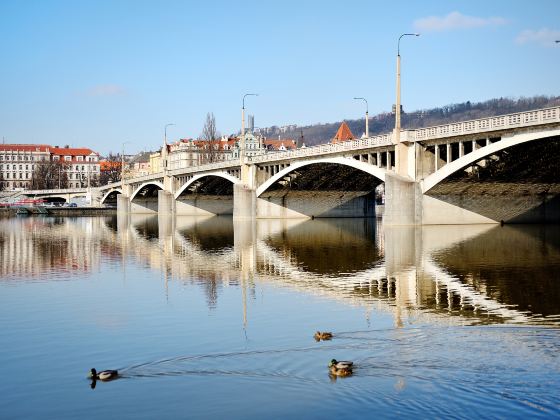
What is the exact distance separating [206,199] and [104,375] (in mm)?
96657

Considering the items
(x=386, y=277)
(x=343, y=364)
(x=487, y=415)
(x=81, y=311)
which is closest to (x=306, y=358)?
(x=343, y=364)

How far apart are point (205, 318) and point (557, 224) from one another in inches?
1976

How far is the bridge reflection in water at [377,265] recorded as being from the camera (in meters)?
20.3

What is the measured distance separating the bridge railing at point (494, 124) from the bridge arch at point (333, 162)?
4.81 m

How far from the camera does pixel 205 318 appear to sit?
1873cm

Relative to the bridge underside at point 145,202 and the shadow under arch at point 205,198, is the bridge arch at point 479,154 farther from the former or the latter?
the bridge underside at point 145,202

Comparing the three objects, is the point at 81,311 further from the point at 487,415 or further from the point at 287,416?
the point at 487,415

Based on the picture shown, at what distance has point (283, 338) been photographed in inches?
632

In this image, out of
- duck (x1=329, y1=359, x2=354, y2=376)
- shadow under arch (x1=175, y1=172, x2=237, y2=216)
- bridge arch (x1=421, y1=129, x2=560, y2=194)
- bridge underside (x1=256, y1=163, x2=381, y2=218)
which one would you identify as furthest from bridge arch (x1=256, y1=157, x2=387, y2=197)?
duck (x1=329, y1=359, x2=354, y2=376)

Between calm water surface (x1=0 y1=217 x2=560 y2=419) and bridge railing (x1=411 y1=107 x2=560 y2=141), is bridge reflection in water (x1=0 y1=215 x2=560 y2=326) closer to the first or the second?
calm water surface (x1=0 y1=217 x2=560 y2=419)

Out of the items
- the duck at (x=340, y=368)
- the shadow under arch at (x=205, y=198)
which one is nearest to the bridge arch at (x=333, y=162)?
the shadow under arch at (x=205, y=198)

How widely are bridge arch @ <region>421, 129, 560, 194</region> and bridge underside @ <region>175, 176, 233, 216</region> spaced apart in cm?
5255

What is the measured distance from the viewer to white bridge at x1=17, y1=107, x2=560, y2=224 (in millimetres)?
47094

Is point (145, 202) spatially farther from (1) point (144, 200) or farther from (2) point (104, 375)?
(2) point (104, 375)
